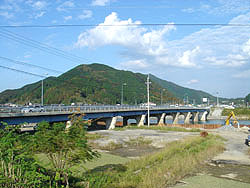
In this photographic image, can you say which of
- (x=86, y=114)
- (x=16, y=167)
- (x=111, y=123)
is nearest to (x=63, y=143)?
(x=16, y=167)

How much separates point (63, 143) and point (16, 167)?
1.69 meters

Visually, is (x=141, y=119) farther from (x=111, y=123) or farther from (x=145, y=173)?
(x=145, y=173)

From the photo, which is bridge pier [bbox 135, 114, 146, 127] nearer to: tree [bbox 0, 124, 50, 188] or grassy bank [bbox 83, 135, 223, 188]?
grassy bank [bbox 83, 135, 223, 188]

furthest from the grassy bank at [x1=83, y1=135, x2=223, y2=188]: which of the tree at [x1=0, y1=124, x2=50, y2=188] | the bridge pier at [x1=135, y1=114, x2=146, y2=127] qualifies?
the bridge pier at [x1=135, y1=114, x2=146, y2=127]

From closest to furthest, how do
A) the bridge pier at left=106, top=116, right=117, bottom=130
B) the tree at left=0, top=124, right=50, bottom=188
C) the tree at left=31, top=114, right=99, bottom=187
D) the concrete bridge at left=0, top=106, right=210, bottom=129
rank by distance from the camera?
the tree at left=0, top=124, right=50, bottom=188 → the tree at left=31, top=114, right=99, bottom=187 → the concrete bridge at left=0, top=106, right=210, bottom=129 → the bridge pier at left=106, top=116, right=117, bottom=130

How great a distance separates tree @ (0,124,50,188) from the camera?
6.71 m

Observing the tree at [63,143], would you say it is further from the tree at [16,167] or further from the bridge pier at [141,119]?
the bridge pier at [141,119]

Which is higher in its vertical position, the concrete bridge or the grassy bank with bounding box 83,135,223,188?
the concrete bridge

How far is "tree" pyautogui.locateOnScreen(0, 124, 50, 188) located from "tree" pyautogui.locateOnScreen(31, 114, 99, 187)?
64 centimetres

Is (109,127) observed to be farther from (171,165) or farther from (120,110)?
(171,165)

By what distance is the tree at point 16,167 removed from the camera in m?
6.71

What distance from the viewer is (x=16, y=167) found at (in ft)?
22.6

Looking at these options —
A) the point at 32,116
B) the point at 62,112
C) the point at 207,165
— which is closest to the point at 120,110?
the point at 62,112

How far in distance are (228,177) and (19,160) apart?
12.0m
